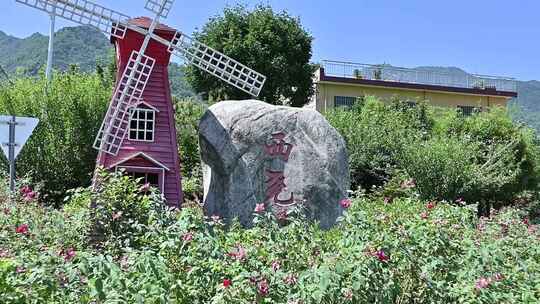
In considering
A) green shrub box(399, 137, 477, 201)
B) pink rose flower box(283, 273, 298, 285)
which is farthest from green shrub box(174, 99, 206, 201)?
pink rose flower box(283, 273, 298, 285)

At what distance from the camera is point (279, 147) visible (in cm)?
1212

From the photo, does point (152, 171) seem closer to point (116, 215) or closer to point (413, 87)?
point (116, 215)

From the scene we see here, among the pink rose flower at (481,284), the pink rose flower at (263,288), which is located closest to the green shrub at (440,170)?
the pink rose flower at (481,284)

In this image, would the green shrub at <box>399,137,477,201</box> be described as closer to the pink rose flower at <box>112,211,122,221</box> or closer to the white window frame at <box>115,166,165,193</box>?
the white window frame at <box>115,166,165,193</box>

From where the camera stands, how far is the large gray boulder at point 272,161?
12.0 meters

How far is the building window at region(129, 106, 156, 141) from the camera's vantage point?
1300 centimetres

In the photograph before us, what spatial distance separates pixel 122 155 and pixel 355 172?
30.7 ft

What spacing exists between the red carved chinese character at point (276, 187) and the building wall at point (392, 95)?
16.7m

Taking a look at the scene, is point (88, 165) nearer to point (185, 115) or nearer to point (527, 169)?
point (185, 115)

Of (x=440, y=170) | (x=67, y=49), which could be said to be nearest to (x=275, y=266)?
(x=440, y=170)

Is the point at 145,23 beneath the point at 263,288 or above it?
above

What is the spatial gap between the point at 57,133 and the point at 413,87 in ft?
59.3

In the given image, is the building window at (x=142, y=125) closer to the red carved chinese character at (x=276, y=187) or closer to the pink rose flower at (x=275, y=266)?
the red carved chinese character at (x=276, y=187)

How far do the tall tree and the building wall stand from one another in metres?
1.74
